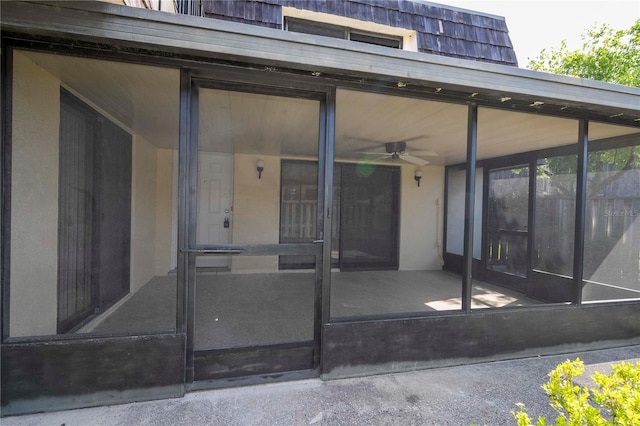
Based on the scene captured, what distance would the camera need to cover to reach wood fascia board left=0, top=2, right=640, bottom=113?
1561 mm

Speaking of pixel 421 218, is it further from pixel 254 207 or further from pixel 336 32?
pixel 336 32

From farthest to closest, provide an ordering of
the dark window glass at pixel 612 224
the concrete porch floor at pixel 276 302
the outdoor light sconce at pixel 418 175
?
the outdoor light sconce at pixel 418 175 → the dark window glass at pixel 612 224 → the concrete porch floor at pixel 276 302

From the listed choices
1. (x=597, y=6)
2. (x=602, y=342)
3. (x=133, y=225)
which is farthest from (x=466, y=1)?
(x=597, y=6)

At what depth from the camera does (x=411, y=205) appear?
20.4ft

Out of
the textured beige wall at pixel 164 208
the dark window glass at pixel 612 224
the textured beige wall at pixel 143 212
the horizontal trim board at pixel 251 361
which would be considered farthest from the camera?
the textured beige wall at pixel 164 208

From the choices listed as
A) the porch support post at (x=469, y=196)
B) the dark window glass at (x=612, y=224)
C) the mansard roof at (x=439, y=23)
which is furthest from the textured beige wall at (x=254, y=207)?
the dark window glass at (x=612, y=224)

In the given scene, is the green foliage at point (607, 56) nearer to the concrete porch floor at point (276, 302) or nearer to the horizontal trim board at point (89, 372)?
the concrete porch floor at point (276, 302)

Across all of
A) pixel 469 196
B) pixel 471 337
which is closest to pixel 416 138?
pixel 469 196

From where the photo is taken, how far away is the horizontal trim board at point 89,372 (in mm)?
1796

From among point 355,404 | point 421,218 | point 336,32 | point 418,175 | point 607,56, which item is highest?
point 607,56

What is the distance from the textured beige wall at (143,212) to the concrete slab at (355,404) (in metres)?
A: 2.58

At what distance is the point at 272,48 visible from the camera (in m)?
1.81

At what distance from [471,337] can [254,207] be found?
13.4ft

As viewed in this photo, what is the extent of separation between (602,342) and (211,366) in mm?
3537
